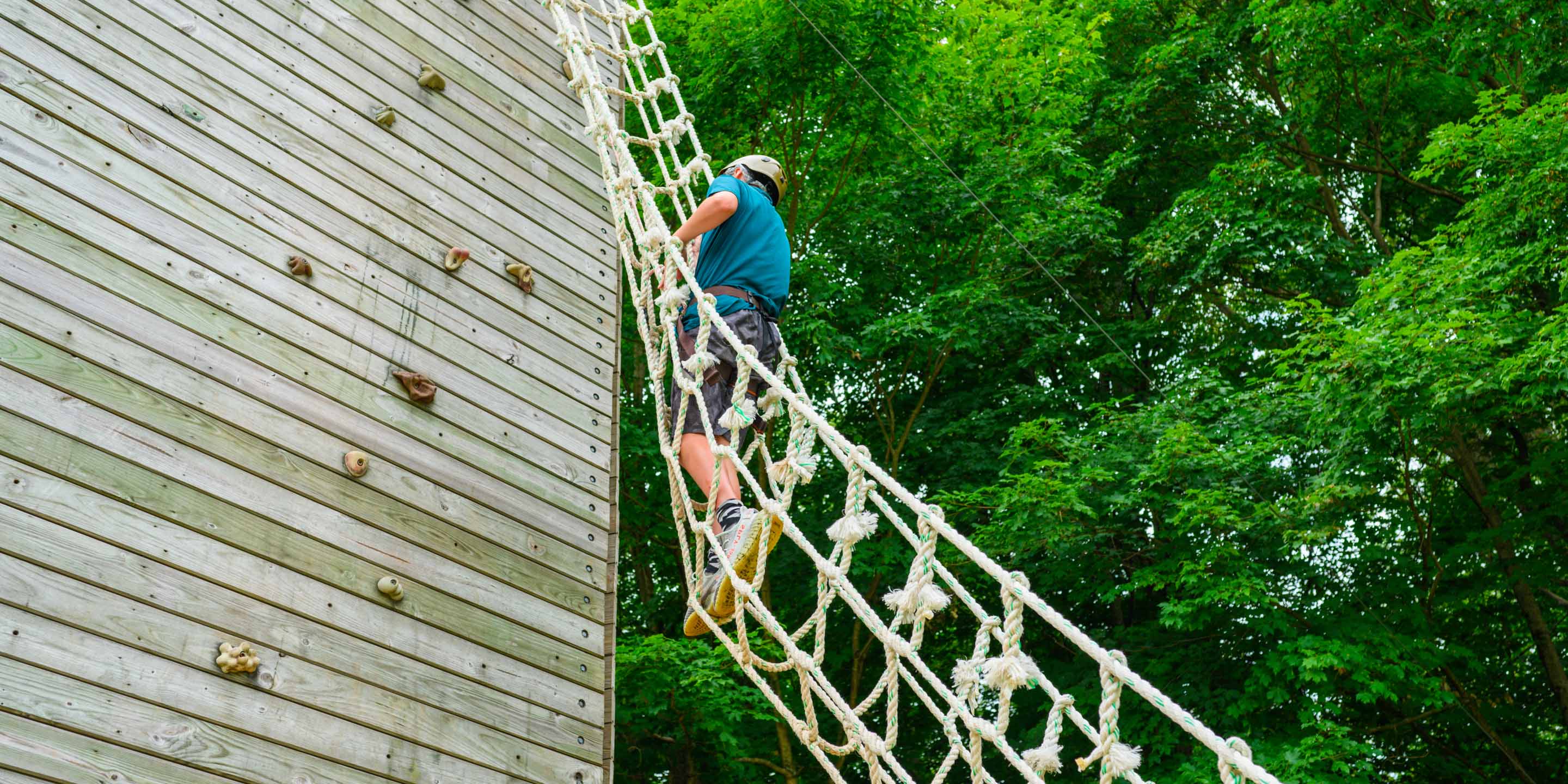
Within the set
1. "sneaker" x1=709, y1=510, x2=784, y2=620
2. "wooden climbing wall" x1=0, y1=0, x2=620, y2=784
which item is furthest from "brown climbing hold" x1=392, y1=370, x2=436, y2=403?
"sneaker" x1=709, y1=510, x2=784, y2=620

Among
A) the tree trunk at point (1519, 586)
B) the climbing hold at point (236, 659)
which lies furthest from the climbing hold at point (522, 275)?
the tree trunk at point (1519, 586)

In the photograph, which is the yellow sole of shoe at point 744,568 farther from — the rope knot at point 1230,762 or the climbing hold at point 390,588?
the rope knot at point 1230,762

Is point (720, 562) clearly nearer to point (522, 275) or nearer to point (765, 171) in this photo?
point (522, 275)

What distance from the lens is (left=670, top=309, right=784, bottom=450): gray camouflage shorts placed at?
296 cm

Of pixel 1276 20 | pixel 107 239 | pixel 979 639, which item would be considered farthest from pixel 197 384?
pixel 1276 20

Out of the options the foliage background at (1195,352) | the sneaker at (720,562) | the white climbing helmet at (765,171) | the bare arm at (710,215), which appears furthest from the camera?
the foliage background at (1195,352)

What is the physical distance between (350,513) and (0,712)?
27.6 inches

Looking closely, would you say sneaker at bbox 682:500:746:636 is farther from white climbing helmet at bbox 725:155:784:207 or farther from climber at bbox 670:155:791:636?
white climbing helmet at bbox 725:155:784:207

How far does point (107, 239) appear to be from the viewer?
7.69ft

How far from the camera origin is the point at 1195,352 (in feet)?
29.8

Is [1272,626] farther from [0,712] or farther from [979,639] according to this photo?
[0,712]

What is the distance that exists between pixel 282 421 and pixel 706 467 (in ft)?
2.83

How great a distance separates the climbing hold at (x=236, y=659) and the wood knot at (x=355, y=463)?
431 millimetres

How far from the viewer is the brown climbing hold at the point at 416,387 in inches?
A: 107
